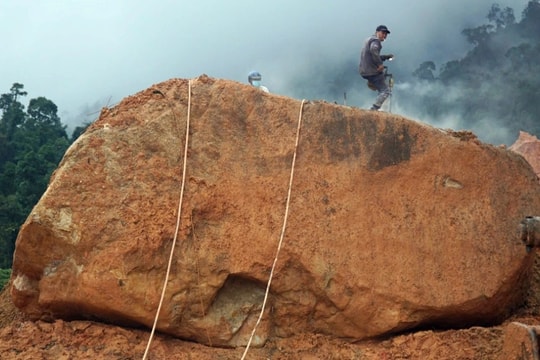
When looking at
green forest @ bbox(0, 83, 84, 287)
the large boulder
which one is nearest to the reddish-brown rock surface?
the large boulder

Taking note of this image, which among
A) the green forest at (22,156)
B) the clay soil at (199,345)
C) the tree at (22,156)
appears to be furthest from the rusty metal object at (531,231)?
the tree at (22,156)

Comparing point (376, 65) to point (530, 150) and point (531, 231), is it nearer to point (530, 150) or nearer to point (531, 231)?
point (531, 231)

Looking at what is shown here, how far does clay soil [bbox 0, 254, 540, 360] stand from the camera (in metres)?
5.93

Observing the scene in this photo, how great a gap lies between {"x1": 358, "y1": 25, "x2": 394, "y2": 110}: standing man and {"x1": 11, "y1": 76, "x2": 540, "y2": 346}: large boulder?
1.65m

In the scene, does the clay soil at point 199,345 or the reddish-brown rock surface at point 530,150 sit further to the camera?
the reddish-brown rock surface at point 530,150

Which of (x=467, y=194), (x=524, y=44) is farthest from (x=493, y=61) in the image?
(x=467, y=194)

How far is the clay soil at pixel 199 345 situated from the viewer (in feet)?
19.5

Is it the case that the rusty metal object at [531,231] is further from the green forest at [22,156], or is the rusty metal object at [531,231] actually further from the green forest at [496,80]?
the green forest at [496,80]

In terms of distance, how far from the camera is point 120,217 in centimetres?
620

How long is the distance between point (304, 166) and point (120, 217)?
188 centimetres

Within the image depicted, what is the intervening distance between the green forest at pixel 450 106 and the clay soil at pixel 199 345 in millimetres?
11037

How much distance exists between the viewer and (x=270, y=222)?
21.4 feet

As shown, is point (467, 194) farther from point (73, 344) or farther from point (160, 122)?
point (73, 344)

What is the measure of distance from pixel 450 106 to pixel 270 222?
3635 cm
